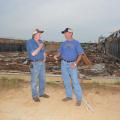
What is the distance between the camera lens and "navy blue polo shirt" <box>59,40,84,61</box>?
9250 mm

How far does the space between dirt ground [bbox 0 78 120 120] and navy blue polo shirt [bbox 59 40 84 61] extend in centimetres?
112

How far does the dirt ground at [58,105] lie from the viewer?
861 cm

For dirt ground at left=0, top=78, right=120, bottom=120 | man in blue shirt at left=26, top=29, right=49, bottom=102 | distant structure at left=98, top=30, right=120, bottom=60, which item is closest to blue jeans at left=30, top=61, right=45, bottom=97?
man in blue shirt at left=26, top=29, right=49, bottom=102

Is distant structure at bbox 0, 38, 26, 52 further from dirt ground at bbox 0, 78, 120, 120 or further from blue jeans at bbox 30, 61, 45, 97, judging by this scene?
blue jeans at bbox 30, 61, 45, 97

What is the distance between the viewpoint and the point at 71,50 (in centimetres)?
928

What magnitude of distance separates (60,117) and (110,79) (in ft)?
11.7

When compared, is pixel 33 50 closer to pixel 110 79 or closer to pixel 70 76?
pixel 70 76

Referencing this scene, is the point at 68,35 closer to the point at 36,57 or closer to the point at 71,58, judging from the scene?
the point at 71,58

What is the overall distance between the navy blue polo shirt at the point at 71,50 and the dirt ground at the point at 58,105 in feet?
3.67

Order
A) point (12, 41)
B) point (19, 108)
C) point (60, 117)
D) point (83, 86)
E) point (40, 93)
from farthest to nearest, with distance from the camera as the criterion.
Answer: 1. point (12, 41)
2. point (83, 86)
3. point (40, 93)
4. point (19, 108)
5. point (60, 117)

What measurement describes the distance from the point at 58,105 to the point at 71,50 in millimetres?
1360

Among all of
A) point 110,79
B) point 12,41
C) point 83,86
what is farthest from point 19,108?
point 12,41

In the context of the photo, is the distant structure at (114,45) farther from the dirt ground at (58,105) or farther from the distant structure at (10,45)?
the dirt ground at (58,105)

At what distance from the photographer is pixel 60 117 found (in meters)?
8.52
